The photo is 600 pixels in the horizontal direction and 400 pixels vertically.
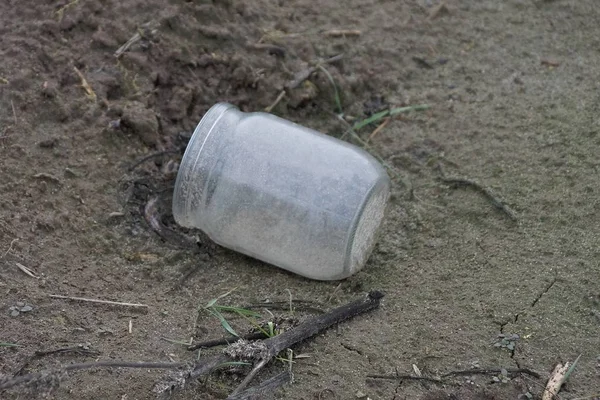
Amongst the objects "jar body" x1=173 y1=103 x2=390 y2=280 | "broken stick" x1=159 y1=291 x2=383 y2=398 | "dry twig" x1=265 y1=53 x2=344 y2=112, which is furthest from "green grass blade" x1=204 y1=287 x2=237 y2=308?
"dry twig" x1=265 y1=53 x2=344 y2=112

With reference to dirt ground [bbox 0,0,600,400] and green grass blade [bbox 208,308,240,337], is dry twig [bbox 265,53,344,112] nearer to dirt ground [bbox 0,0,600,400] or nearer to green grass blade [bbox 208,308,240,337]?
dirt ground [bbox 0,0,600,400]

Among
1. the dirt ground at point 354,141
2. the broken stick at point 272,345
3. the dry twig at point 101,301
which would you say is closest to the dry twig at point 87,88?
the dirt ground at point 354,141

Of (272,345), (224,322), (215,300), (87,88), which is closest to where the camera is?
(272,345)

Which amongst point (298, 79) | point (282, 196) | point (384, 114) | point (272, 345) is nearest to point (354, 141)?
point (384, 114)

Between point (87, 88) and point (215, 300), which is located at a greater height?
point (87, 88)

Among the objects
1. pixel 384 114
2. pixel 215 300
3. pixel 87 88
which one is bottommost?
pixel 215 300

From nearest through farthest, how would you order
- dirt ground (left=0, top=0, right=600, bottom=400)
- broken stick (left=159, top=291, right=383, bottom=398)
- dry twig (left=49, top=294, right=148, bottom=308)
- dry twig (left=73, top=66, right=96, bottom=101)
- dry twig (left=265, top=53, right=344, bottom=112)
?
broken stick (left=159, top=291, right=383, bottom=398) < dirt ground (left=0, top=0, right=600, bottom=400) < dry twig (left=49, top=294, right=148, bottom=308) < dry twig (left=73, top=66, right=96, bottom=101) < dry twig (left=265, top=53, right=344, bottom=112)

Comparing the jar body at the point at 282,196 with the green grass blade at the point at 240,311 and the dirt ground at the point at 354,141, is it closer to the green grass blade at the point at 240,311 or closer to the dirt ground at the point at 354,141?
the dirt ground at the point at 354,141

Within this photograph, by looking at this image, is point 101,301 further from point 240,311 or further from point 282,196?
point 282,196
